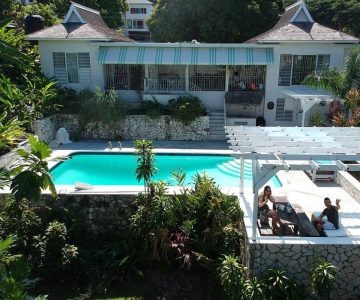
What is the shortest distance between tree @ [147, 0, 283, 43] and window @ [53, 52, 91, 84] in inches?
854

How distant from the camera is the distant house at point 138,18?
298ft

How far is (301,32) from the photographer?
2759 centimetres

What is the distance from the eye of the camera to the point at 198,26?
47.5 m

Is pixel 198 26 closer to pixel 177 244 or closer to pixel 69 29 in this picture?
pixel 69 29

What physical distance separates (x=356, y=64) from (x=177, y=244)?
53.4 ft

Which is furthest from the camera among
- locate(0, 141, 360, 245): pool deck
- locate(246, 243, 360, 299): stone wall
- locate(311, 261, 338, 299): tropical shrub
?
locate(0, 141, 360, 245): pool deck

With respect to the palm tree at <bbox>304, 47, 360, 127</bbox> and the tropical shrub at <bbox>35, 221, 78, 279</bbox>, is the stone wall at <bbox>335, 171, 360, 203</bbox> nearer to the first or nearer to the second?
the palm tree at <bbox>304, 47, 360, 127</bbox>

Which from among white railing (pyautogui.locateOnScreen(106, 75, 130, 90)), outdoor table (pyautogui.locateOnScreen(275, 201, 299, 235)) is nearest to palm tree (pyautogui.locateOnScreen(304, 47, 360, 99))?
outdoor table (pyautogui.locateOnScreen(275, 201, 299, 235))

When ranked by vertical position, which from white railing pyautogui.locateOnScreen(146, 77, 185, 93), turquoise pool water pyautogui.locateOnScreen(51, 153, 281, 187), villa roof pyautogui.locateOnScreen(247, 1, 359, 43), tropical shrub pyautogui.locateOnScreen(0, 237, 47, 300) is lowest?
turquoise pool water pyautogui.locateOnScreen(51, 153, 281, 187)

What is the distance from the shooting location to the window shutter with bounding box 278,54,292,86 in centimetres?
2812

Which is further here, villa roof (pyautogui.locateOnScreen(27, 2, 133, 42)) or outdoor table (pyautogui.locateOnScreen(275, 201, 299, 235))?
villa roof (pyautogui.locateOnScreen(27, 2, 133, 42))

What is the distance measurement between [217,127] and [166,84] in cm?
616

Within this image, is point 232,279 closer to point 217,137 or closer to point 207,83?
point 217,137

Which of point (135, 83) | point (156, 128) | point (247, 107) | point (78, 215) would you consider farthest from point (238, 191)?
point (135, 83)
